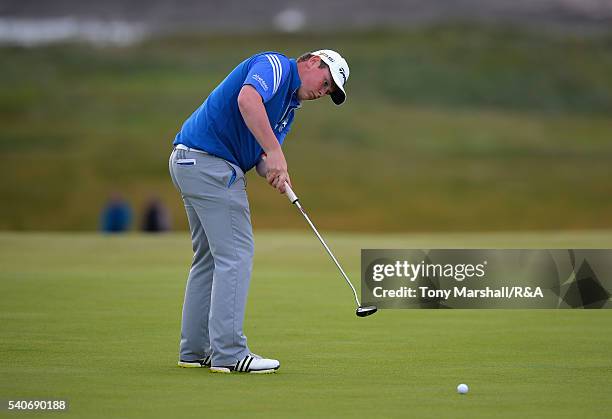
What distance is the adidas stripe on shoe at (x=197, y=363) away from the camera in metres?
7.25

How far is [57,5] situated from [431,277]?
83.2m

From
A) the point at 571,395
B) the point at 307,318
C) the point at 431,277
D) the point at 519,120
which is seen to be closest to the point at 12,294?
the point at 307,318

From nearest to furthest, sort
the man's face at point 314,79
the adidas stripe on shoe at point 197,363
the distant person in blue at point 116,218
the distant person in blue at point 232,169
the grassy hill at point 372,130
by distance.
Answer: the distant person in blue at point 232,169 → the man's face at point 314,79 → the adidas stripe on shoe at point 197,363 → the distant person in blue at point 116,218 → the grassy hill at point 372,130

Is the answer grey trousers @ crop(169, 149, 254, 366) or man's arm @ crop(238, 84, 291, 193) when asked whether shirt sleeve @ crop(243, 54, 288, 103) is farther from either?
grey trousers @ crop(169, 149, 254, 366)

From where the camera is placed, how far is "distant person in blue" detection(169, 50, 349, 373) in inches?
275

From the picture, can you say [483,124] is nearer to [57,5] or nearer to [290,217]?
[290,217]

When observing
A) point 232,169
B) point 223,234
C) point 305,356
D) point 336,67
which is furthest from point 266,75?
point 305,356

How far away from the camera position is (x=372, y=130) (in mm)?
62812

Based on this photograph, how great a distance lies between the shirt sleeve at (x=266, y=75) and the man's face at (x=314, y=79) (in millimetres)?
182

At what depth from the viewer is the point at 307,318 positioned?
10.2 meters

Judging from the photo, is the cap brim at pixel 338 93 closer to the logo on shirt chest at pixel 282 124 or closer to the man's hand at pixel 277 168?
the logo on shirt chest at pixel 282 124

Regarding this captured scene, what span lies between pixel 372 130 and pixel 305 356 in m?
55.4

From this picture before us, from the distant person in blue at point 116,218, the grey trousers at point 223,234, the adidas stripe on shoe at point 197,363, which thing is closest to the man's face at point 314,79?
the grey trousers at point 223,234

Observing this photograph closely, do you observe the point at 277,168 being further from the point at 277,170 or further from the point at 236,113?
the point at 236,113
